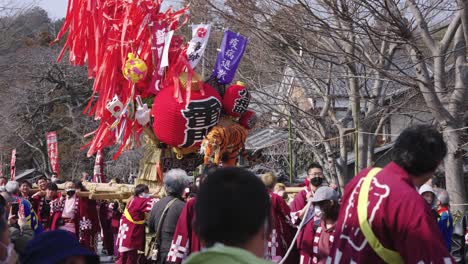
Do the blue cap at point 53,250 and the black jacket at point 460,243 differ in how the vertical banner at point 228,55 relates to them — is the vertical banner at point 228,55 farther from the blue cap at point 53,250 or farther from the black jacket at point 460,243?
the blue cap at point 53,250

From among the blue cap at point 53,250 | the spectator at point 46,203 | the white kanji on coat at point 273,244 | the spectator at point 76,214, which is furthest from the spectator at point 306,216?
the spectator at point 46,203

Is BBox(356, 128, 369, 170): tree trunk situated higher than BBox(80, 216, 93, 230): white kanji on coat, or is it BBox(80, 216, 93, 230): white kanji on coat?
BBox(356, 128, 369, 170): tree trunk

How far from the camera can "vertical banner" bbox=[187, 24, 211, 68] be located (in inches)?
427

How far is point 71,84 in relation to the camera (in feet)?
115

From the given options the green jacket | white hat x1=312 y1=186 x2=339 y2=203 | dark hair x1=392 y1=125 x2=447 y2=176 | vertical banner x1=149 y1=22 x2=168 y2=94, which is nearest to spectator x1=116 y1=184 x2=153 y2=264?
vertical banner x1=149 y1=22 x2=168 y2=94

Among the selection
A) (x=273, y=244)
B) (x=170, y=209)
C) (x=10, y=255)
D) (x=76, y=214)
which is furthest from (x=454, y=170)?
(x=76, y=214)

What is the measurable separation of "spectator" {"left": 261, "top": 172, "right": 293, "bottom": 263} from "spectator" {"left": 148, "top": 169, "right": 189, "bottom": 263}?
0.93 m

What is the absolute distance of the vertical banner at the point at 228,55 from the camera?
10.8 meters

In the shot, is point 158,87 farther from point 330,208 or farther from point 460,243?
point 460,243

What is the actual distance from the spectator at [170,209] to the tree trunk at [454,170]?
133 inches

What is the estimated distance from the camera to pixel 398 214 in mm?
3652

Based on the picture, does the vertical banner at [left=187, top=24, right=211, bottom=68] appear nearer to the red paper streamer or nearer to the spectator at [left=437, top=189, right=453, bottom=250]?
the red paper streamer

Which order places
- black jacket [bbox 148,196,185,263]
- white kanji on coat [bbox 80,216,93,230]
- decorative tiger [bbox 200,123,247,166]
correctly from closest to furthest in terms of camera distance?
1. black jacket [bbox 148,196,185,263]
2. decorative tiger [bbox 200,123,247,166]
3. white kanji on coat [bbox 80,216,93,230]

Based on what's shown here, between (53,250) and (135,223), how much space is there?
7.43 m
